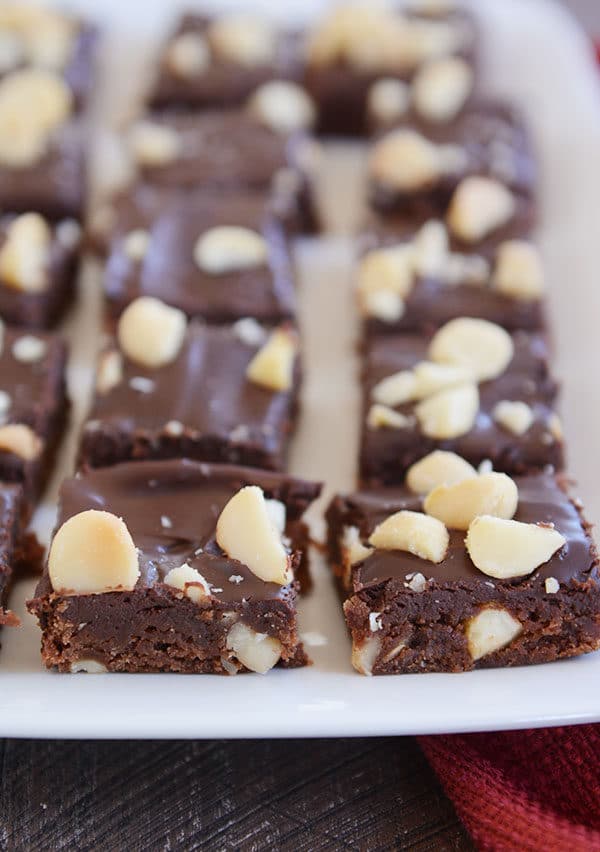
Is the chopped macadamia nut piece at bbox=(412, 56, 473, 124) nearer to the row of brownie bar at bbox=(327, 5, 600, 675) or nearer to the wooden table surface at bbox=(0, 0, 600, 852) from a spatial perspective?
the row of brownie bar at bbox=(327, 5, 600, 675)

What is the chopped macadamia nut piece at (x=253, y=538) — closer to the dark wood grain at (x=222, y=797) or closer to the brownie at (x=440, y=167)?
the dark wood grain at (x=222, y=797)

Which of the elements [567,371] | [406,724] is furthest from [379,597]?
[567,371]

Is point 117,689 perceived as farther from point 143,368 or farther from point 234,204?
point 234,204

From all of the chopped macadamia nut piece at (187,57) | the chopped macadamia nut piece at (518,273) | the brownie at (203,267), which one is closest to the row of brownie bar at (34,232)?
the brownie at (203,267)

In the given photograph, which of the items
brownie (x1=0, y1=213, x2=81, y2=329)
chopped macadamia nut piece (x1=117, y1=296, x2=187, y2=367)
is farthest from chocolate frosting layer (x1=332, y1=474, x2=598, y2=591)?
brownie (x1=0, y1=213, x2=81, y2=329)

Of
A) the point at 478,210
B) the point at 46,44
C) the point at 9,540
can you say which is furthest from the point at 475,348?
the point at 46,44

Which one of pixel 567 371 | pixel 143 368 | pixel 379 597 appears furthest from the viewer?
pixel 567 371

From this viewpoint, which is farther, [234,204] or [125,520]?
[234,204]
